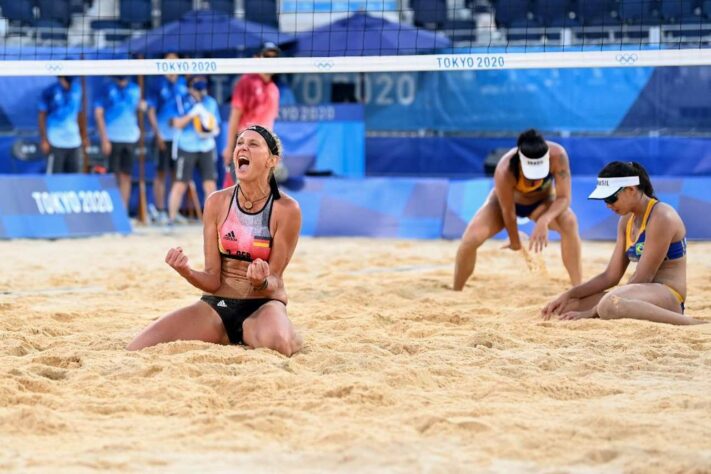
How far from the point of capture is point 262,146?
17.1 feet

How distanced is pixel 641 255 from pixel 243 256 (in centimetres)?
226

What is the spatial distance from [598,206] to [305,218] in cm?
315

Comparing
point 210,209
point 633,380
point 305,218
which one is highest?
point 210,209

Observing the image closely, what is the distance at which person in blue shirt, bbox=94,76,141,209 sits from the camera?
12.8 metres

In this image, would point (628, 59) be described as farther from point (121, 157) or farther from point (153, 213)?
point (153, 213)

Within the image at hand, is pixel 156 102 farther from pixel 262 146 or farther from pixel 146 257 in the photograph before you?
pixel 262 146

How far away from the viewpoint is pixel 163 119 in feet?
42.3

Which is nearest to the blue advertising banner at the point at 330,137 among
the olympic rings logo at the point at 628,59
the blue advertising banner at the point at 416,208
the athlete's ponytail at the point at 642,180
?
the blue advertising banner at the point at 416,208

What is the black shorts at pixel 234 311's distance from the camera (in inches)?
208

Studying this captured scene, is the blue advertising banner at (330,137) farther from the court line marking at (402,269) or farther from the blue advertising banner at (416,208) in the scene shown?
the court line marking at (402,269)

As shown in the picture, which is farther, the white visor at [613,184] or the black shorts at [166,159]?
the black shorts at [166,159]

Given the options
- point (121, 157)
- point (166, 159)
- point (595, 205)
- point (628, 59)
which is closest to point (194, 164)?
point (166, 159)

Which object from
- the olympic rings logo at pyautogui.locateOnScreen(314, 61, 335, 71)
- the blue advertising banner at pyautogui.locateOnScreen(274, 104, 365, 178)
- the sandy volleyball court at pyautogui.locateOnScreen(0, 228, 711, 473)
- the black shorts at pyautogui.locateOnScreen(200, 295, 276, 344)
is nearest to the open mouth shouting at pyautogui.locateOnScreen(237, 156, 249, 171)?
the black shorts at pyautogui.locateOnScreen(200, 295, 276, 344)

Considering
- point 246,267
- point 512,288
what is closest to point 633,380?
point 246,267
